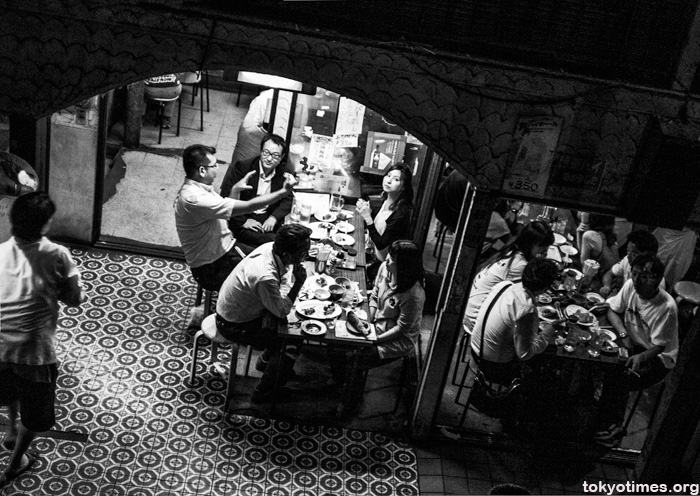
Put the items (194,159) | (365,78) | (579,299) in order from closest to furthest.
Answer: (365,78) < (194,159) < (579,299)

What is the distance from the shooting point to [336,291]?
9008mm

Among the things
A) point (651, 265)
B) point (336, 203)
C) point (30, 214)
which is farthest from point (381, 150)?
point (30, 214)

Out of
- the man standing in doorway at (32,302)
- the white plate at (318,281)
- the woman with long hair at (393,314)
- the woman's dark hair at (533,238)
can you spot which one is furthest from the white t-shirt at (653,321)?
the man standing in doorway at (32,302)

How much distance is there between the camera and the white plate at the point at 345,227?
1029 centimetres

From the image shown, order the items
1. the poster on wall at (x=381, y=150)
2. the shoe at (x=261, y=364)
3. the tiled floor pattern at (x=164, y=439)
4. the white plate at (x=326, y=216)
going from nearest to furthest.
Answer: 1. the tiled floor pattern at (x=164, y=439)
2. the shoe at (x=261, y=364)
3. the white plate at (x=326, y=216)
4. the poster on wall at (x=381, y=150)

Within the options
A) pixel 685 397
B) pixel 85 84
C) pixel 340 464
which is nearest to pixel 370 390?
pixel 340 464

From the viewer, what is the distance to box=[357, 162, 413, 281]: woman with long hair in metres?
10.0

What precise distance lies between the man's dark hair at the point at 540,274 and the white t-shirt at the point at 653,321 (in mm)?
1461

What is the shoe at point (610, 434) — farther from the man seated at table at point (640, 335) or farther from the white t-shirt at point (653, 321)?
the white t-shirt at point (653, 321)

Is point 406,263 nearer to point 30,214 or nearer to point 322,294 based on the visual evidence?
point 322,294

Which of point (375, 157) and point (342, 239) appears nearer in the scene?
point (342, 239)

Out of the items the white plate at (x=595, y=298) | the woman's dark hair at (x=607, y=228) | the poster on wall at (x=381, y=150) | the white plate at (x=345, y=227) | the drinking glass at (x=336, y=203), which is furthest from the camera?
the poster on wall at (x=381, y=150)

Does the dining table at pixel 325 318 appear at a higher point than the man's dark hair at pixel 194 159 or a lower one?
lower

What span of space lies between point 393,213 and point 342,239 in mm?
696
